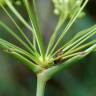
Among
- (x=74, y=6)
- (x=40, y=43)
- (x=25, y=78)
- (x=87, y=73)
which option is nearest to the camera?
(x=40, y=43)

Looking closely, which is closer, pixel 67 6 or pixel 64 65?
pixel 64 65

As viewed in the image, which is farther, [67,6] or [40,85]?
[67,6]

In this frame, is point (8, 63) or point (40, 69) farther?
point (8, 63)

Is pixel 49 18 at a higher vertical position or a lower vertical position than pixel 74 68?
higher

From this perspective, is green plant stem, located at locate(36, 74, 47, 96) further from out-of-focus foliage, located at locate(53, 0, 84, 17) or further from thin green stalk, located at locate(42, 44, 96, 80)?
out-of-focus foliage, located at locate(53, 0, 84, 17)

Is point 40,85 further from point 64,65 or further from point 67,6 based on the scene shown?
point 67,6

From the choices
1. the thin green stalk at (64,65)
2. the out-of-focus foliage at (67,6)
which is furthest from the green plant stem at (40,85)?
the out-of-focus foliage at (67,6)

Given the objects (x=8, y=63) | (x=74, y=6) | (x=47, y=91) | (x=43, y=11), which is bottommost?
(x=47, y=91)

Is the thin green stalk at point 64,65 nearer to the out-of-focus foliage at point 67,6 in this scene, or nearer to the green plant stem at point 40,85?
the green plant stem at point 40,85

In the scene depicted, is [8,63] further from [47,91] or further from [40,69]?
[40,69]

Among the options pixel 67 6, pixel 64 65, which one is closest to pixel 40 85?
pixel 64 65

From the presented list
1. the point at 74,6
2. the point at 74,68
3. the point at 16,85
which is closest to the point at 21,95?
the point at 16,85
